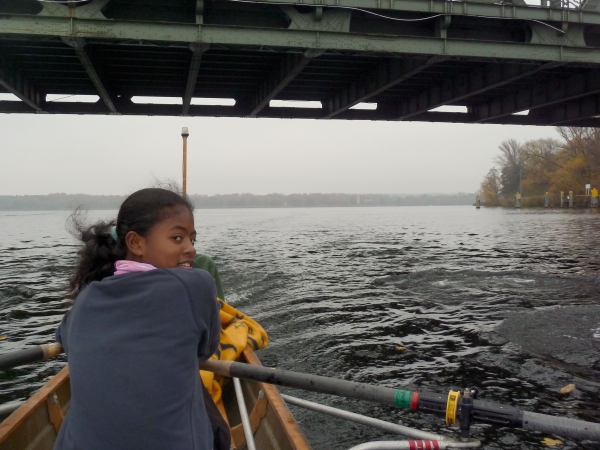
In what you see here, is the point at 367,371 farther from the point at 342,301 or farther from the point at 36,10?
the point at 36,10

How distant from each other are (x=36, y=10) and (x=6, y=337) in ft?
26.6

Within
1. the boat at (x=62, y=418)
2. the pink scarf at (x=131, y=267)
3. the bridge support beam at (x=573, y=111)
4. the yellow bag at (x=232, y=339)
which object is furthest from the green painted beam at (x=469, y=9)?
the pink scarf at (x=131, y=267)

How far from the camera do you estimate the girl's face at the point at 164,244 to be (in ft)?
7.63

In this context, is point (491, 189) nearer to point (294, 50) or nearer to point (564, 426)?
point (294, 50)

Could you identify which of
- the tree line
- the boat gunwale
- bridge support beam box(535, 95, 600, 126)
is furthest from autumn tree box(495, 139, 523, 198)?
the boat gunwale

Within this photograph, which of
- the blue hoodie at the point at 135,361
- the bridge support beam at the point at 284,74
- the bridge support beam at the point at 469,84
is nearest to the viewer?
the blue hoodie at the point at 135,361

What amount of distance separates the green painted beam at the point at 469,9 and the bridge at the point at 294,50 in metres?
0.03

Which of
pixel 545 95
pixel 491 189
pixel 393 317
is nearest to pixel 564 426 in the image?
pixel 393 317

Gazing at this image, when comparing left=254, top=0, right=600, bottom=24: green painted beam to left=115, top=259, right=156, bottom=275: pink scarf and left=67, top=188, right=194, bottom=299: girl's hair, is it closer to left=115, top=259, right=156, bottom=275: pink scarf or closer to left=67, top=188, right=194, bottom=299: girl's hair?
left=67, top=188, right=194, bottom=299: girl's hair

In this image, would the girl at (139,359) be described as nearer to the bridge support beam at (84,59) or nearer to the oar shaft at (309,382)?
the oar shaft at (309,382)

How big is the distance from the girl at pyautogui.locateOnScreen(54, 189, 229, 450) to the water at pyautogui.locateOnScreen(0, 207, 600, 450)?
3309 mm

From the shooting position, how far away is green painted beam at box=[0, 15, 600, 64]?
474 inches

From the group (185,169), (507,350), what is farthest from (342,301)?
(185,169)


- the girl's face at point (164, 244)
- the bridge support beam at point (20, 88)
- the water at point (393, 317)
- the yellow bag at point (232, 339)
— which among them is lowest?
the water at point (393, 317)
